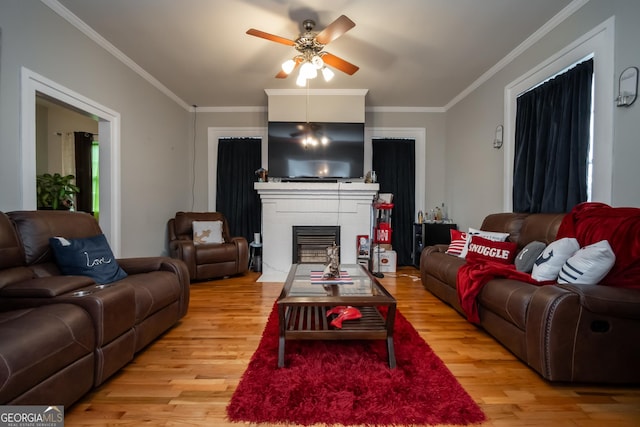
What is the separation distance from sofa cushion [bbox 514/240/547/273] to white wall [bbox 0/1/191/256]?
151 inches

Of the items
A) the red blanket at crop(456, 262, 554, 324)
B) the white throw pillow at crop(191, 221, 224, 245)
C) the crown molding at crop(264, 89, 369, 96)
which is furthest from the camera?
the crown molding at crop(264, 89, 369, 96)

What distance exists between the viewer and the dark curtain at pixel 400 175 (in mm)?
4840

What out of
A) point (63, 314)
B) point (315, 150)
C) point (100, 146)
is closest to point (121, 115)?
point (100, 146)

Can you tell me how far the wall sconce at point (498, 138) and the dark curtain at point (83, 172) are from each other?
5859 millimetres

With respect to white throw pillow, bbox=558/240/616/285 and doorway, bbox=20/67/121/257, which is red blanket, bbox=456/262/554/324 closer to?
white throw pillow, bbox=558/240/616/285

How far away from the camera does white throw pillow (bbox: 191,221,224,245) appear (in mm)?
4012

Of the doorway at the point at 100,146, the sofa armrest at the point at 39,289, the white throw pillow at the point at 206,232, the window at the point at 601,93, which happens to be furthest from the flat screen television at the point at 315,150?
the sofa armrest at the point at 39,289

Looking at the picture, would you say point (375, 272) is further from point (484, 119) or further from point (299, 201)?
point (484, 119)

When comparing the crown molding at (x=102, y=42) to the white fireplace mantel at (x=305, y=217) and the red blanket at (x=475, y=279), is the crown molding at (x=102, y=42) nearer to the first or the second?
the white fireplace mantel at (x=305, y=217)

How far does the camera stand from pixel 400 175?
4.85 metres

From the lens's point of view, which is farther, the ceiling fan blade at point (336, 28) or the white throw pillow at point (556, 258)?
the ceiling fan blade at point (336, 28)

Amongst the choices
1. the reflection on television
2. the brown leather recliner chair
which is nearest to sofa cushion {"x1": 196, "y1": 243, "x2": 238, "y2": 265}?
the brown leather recliner chair

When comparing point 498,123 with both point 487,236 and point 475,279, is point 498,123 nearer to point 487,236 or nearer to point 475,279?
point 487,236

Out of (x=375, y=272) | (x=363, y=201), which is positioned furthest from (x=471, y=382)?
(x=363, y=201)
